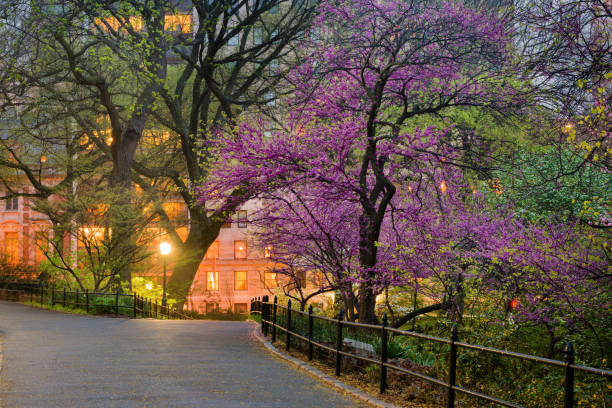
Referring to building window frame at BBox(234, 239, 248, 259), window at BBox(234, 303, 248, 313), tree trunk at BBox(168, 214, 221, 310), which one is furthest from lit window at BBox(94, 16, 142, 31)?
building window frame at BBox(234, 239, 248, 259)

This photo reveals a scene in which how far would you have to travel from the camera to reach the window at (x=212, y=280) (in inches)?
2311

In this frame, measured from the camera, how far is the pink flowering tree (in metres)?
14.1

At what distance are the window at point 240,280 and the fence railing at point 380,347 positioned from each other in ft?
135

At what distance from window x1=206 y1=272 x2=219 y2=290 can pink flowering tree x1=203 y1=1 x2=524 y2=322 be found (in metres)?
43.4

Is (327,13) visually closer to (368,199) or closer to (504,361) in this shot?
(368,199)

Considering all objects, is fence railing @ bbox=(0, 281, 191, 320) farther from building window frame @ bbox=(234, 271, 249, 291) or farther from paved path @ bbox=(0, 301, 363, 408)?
building window frame @ bbox=(234, 271, 249, 291)

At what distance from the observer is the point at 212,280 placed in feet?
193

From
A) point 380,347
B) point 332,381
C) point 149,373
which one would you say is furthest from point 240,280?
point 332,381

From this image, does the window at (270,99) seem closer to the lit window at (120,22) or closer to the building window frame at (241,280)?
the lit window at (120,22)

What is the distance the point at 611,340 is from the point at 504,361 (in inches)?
91.7

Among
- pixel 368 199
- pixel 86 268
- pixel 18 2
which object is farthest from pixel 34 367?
pixel 86 268

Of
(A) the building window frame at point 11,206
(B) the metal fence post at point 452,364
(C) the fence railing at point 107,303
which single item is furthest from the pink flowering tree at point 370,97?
(A) the building window frame at point 11,206

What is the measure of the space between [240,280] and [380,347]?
48.0 metres

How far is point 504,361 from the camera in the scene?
1226 cm
